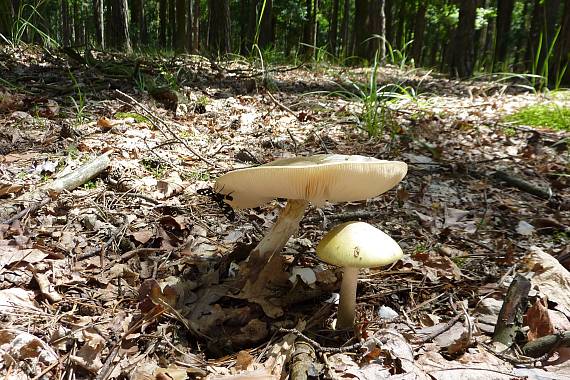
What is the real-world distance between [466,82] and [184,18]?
8356mm

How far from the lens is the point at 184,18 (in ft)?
42.0

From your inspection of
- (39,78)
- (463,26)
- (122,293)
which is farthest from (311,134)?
(463,26)

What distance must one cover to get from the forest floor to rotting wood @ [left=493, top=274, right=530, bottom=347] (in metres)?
0.02

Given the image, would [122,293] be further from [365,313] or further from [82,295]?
[365,313]

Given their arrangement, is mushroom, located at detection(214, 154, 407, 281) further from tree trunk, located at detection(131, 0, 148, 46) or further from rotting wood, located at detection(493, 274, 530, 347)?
tree trunk, located at detection(131, 0, 148, 46)

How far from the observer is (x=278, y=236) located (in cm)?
214

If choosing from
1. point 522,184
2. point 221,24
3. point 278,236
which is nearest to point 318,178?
point 278,236

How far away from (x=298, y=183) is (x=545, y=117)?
4.39 m

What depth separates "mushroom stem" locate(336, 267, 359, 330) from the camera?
190 cm

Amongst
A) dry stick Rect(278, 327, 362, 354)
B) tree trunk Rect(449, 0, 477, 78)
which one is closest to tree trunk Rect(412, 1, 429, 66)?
tree trunk Rect(449, 0, 477, 78)

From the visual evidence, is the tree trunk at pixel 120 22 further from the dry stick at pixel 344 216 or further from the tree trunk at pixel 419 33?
the tree trunk at pixel 419 33

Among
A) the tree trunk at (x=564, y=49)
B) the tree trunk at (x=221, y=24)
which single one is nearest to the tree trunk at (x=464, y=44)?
the tree trunk at (x=564, y=49)

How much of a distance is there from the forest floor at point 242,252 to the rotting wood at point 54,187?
0.04ft

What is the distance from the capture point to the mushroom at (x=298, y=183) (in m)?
1.72
